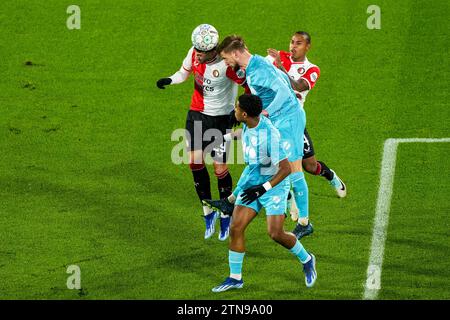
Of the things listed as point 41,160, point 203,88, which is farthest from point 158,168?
point 203,88

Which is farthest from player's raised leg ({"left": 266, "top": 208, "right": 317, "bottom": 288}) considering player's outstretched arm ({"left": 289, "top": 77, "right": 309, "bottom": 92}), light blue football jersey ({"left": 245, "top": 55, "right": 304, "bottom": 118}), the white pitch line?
player's outstretched arm ({"left": 289, "top": 77, "right": 309, "bottom": 92})

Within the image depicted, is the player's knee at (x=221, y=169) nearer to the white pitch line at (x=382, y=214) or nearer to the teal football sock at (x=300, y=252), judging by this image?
the white pitch line at (x=382, y=214)

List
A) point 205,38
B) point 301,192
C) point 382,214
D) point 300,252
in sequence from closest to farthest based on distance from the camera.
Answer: point 300,252 < point 205,38 < point 301,192 < point 382,214

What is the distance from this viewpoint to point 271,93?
51.1 feet

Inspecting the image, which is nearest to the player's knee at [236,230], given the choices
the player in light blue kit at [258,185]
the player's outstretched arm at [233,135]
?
the player in light blue kit at [258,185]

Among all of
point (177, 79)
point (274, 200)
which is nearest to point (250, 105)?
point (274, 200)

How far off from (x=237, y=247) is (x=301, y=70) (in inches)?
132

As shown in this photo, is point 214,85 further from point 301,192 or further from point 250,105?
point 250,105

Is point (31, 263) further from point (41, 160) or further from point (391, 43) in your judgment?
point (391, 43)

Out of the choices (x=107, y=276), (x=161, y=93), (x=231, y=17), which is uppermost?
(x=231, y=17)

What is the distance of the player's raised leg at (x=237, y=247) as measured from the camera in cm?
1442

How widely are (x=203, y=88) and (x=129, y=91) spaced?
18.8ft

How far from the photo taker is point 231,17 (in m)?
24.1

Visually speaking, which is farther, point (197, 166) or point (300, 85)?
point (197, 166)
